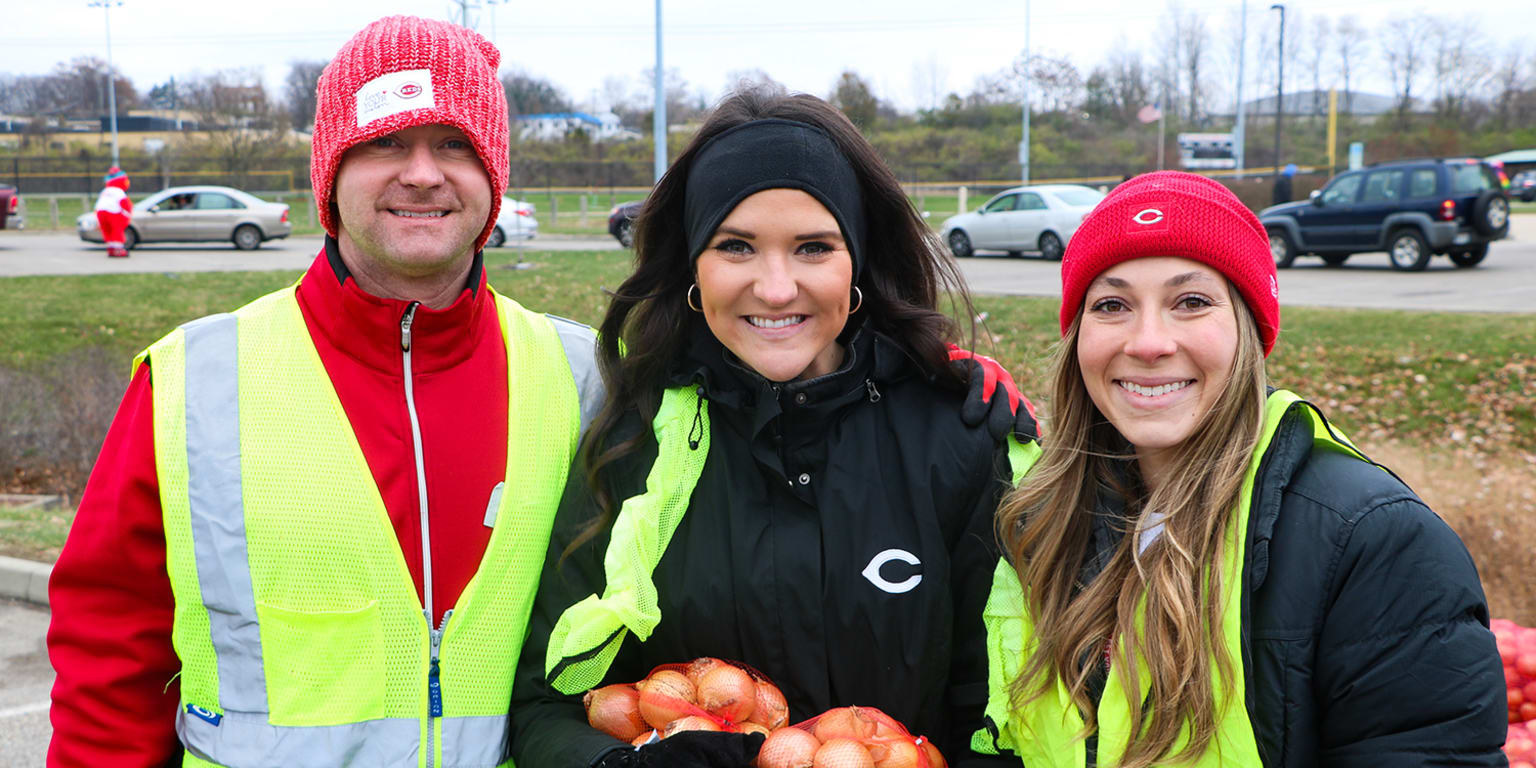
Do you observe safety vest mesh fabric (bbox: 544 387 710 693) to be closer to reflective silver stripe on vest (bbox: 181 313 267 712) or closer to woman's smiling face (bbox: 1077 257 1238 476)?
reflective silver stripe on vest (bbox: 181 313 267 712)

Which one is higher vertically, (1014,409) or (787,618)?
(1014,409)

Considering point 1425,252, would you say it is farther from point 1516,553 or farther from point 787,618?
point 787,618

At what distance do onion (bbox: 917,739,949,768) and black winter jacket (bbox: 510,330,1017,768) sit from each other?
0.12m

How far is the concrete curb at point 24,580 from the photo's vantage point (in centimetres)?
626

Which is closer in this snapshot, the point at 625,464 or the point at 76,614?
the point at 76,614

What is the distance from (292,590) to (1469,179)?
716 inches

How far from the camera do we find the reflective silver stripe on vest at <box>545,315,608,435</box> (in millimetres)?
2639

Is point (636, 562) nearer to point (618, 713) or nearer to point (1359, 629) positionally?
point (618, 713)

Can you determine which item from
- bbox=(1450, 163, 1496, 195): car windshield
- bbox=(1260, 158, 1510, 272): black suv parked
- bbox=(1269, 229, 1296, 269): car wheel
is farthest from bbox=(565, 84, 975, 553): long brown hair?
bbox=(1269, 229, 1296, 269): car wheel

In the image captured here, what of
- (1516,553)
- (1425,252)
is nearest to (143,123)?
(1425,252)

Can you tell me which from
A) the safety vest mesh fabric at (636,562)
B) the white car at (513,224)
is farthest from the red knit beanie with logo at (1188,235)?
the white car at (513,224)

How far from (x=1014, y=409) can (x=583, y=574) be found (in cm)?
99

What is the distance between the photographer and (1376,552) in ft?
5.92

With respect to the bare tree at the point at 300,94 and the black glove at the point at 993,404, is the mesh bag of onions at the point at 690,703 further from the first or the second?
the bare tree at the point at 300,94
